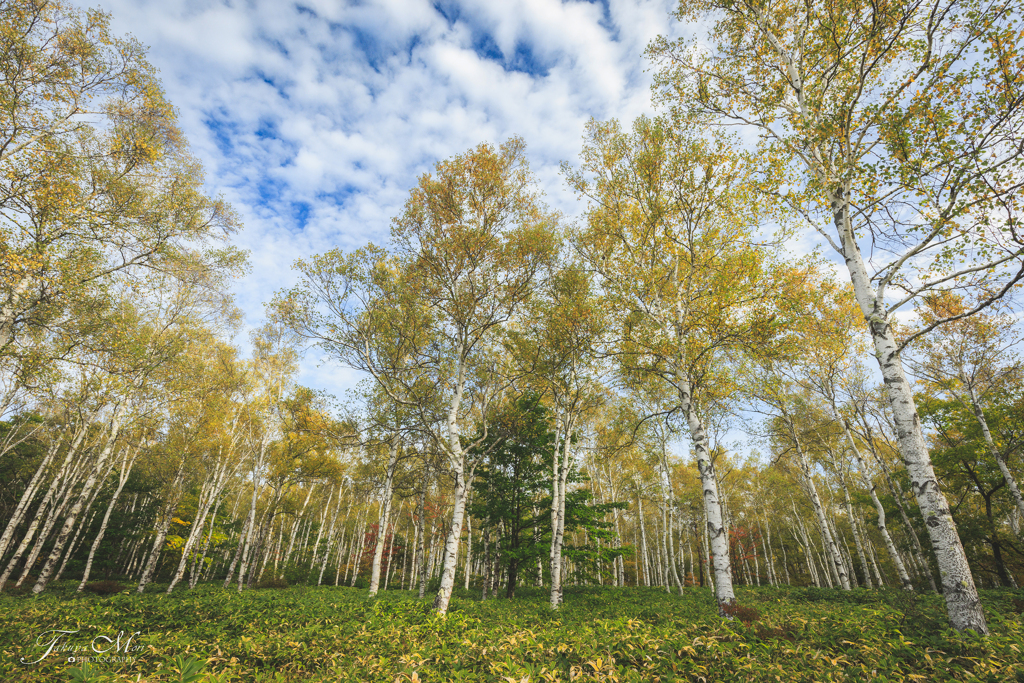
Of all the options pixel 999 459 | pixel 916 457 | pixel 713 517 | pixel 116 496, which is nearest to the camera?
pixel 916 457

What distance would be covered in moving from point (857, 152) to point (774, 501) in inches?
1418

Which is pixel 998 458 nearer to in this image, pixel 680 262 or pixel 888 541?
pixel 888 541

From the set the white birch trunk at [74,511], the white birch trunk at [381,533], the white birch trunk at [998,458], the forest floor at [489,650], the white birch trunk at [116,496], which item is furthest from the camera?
the white birch trunk at [116,496]

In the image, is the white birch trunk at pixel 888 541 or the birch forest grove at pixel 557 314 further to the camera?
the white birch trunk at pixel 888 541

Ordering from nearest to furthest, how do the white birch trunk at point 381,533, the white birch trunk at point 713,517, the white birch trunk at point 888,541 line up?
the white birch trunk at point 713,517 < the white birch trunk at point 888,541 < the white birch trunk at point 381,533

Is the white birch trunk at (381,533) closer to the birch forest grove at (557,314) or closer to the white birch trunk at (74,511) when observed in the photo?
the birch forest grove at (557,314)

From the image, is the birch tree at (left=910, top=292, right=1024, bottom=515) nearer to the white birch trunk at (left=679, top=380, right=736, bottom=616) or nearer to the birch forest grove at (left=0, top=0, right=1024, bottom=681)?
the birch forest grove at (left=0, top=0, right=1024, bottom=681)

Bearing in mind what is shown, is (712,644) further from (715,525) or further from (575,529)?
(575,529)

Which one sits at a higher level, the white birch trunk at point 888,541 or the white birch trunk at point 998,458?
the white birch trunk at point 998,458

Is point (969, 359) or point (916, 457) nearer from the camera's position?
point (916, 457)

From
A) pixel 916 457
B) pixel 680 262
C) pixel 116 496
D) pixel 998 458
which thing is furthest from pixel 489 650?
pixel 116 496

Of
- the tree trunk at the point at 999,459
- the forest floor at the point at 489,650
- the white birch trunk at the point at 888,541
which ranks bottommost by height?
the forest floor at the point at 489,650

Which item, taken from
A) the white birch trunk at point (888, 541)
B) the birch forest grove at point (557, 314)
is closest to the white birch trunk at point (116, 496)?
the birch forest grove at point (557, 314)

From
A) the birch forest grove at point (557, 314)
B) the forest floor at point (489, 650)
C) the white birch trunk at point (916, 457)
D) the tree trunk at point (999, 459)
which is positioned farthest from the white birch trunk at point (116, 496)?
the tree trunk at point (999, 459)
